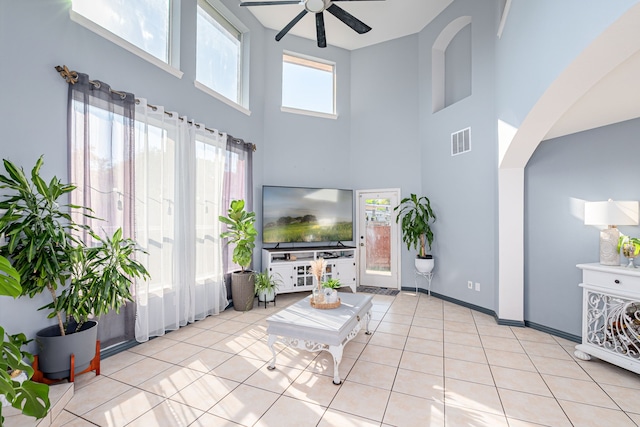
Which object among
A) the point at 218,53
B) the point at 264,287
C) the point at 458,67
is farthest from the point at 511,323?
the point at 218,53

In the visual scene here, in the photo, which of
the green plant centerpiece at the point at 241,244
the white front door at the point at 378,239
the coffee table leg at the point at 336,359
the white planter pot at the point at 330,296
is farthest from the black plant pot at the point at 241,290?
the white front door at the point at 378,239

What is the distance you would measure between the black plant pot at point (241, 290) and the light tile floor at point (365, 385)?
76 centimetres

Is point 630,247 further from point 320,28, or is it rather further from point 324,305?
point 320,28

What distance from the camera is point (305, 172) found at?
220 inches

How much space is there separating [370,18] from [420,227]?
11.9ft

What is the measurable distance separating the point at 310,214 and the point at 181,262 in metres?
2.40

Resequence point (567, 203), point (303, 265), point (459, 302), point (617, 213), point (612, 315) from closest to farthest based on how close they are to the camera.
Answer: point (612, 315), point (617, 213), point (567, 203), point (459, 302), point (303, 265)

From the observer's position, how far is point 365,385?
94.5 inches

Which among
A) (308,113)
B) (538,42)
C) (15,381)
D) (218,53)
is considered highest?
(218,53)

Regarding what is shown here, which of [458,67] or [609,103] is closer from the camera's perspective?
[609,103]

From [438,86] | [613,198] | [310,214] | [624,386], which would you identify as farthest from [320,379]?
[438,86]

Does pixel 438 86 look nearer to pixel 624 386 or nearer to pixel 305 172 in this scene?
pixel 305 172

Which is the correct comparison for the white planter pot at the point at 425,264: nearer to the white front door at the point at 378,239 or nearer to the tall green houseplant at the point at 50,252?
the white front door at the point at 378,239

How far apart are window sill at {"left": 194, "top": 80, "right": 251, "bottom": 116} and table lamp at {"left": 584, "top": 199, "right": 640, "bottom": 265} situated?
4541 mm
